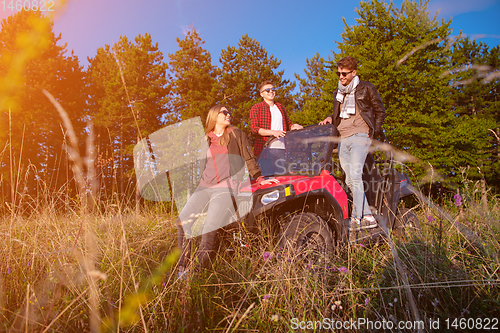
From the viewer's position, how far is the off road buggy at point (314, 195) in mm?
2660

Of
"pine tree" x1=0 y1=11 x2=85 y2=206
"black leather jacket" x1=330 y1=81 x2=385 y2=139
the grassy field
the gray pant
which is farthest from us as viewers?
"pine tree" x1=0 y1=11 x2=85 y2=206

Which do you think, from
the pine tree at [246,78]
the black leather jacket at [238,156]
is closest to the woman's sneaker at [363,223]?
the black leather jacket at [238,156]

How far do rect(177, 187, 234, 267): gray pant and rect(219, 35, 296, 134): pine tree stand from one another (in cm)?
1442

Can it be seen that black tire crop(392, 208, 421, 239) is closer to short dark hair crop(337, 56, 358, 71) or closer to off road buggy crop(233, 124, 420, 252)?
off road buggy crop(233, 124, 420, 252)

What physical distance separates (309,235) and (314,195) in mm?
425

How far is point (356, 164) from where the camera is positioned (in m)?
3.49

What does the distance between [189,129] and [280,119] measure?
455 inches

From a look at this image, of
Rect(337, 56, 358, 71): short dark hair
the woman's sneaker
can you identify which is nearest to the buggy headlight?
the woman's sneaker

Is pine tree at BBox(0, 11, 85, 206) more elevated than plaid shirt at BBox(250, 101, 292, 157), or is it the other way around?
pine tree at BBox(0, 11, 85, 206)

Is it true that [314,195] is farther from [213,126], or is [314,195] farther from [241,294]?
[213,126]

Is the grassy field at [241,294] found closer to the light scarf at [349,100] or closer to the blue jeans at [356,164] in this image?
the blue jeans at [356,164]

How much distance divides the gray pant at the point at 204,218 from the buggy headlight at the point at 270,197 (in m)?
0.33

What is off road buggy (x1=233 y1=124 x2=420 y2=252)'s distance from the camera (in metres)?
2.66

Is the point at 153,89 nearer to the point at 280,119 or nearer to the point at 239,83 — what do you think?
the point at 239,83
